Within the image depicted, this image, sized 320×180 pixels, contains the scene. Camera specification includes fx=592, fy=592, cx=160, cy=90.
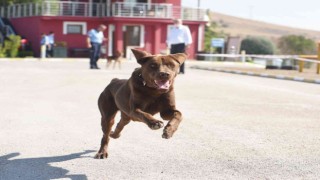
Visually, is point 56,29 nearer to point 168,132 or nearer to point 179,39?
point 179,39

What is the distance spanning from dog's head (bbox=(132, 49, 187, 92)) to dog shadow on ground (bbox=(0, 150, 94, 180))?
1.09 metres

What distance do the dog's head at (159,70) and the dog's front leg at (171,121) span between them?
10.9 inches

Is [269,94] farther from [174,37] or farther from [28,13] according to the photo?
[28,13]

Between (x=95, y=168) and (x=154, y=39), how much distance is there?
37.6 meters

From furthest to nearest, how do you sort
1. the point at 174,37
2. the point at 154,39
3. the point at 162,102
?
the point at 154,39 → the point at 174,37 → the point at 162,102

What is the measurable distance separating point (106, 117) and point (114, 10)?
117 feet

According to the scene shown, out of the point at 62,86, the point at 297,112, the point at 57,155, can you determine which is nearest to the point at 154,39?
the point at 62,86

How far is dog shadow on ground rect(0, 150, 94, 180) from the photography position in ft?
18.0

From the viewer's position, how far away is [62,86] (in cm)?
1585

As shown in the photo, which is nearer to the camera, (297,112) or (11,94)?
(297,112)

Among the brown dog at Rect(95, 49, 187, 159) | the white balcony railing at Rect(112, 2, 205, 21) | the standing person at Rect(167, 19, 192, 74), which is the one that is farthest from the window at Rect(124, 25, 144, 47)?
the brown dog at Rect(95, 49, 187, 159)

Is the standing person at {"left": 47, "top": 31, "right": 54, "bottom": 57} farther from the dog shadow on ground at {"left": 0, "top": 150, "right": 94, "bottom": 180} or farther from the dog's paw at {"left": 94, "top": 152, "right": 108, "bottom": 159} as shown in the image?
the dog's paw at {"left": 94, "top": 152, "right": 108, "bottom": 159}

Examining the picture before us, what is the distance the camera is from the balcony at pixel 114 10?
137 ft

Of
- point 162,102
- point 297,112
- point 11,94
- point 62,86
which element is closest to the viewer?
point 162,102
